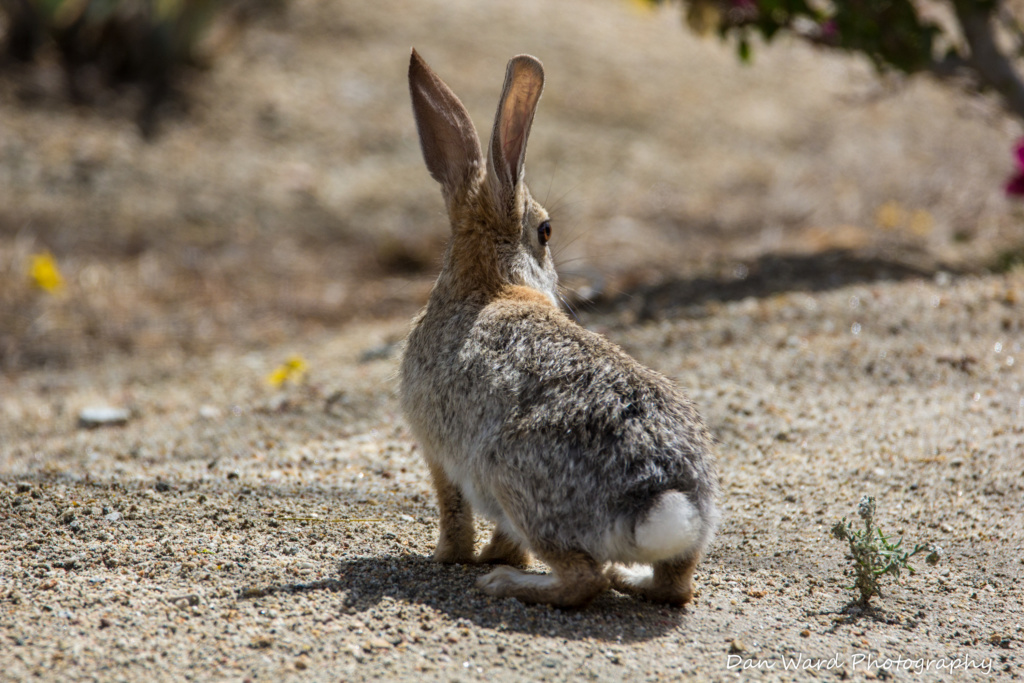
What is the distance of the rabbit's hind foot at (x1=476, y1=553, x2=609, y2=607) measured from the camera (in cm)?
326

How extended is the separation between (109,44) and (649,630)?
27.3 feet

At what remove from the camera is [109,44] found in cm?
949

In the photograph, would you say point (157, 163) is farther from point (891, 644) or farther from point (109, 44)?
point (891, 644)

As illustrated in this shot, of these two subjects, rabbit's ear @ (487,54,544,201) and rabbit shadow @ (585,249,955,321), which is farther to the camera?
rabbit shadow @ (585,249,955,321)

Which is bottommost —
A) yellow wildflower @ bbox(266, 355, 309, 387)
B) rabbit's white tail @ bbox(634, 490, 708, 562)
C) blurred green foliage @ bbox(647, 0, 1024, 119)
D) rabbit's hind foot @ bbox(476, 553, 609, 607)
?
yellow wildflower @ bbox(266, 355, 309, 387)

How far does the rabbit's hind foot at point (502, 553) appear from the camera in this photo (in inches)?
147

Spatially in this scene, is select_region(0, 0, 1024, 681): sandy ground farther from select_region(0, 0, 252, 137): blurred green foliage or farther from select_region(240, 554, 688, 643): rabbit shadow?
select_region(0, 0, 252, 137): blurred green foliage

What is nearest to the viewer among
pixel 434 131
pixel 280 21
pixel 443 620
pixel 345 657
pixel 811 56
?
pixel 345 657

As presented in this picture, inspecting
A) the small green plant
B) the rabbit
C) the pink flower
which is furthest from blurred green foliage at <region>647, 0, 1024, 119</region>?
the small green plant

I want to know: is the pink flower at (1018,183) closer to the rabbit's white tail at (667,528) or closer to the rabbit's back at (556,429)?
the rabbit's back at (556,429)

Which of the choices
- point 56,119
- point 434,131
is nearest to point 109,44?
point 56,119

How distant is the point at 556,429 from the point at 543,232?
1.21m

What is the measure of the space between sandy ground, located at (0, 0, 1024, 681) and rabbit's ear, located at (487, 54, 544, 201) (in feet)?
4.67

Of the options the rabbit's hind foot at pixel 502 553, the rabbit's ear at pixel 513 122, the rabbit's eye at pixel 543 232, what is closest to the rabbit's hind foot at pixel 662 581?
the rabbit's hind foot at pixel 502 553
